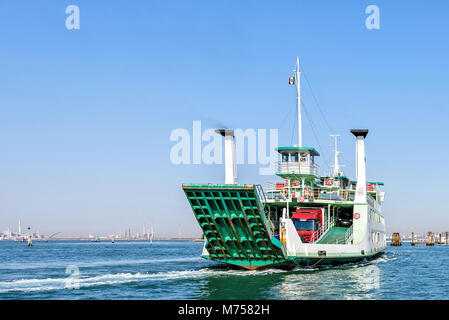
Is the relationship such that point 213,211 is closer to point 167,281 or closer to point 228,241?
point 228,241

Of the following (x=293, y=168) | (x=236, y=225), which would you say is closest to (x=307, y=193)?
(x=293, y=168)

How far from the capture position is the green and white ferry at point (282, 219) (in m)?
32.0

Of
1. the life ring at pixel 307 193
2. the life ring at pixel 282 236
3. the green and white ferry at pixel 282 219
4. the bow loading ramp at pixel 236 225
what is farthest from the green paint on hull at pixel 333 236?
the bow loading ramp at pixel 236 225

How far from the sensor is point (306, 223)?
138 ft

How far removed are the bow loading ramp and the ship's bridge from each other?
967 centimetres

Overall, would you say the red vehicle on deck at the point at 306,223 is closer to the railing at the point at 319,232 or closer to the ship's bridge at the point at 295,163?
the railing at the point at 319,232

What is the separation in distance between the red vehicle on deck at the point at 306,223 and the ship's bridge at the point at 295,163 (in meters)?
3.14

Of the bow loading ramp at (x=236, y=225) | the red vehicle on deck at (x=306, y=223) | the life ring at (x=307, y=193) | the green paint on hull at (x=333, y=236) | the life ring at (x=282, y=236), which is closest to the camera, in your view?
the bow loading ramp at (x=236, y=225)

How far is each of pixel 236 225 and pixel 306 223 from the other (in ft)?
35.0

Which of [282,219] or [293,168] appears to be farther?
[293,168]

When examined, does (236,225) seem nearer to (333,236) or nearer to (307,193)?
(307,193)

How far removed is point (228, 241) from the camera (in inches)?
1375
